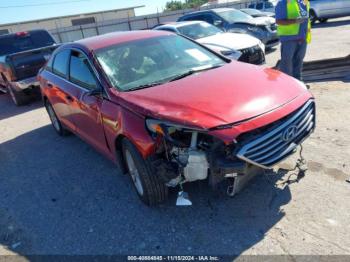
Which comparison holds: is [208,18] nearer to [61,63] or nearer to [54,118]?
[54,118]

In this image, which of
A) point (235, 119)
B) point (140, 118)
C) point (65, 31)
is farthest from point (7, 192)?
point (65, 31)

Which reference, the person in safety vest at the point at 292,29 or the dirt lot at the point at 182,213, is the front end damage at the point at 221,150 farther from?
the person in safety vest at the point at 292,29

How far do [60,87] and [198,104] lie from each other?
110 inches

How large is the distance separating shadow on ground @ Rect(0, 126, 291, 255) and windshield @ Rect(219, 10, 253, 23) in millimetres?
8968

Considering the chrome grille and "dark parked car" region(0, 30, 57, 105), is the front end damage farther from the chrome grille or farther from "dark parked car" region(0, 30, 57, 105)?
"dark parked car" region(0, 30, 57, 105)

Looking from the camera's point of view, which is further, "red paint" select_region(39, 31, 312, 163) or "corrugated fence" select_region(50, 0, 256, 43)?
"corrugated fence" select_region(50, 0, 256, 43)

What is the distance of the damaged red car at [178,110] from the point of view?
2787 millimetres

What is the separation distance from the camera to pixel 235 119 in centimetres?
275

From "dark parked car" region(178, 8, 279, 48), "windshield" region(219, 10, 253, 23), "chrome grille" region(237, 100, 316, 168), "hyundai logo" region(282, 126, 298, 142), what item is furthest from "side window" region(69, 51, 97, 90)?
"windshield" region(219, 10, 253, 23)

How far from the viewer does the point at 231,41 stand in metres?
8.83

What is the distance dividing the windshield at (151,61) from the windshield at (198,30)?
5.48 metres

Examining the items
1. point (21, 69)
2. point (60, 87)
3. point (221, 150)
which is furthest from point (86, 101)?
point (21, 69)

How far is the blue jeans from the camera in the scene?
20.3 feet

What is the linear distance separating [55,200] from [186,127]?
83.8 inches
